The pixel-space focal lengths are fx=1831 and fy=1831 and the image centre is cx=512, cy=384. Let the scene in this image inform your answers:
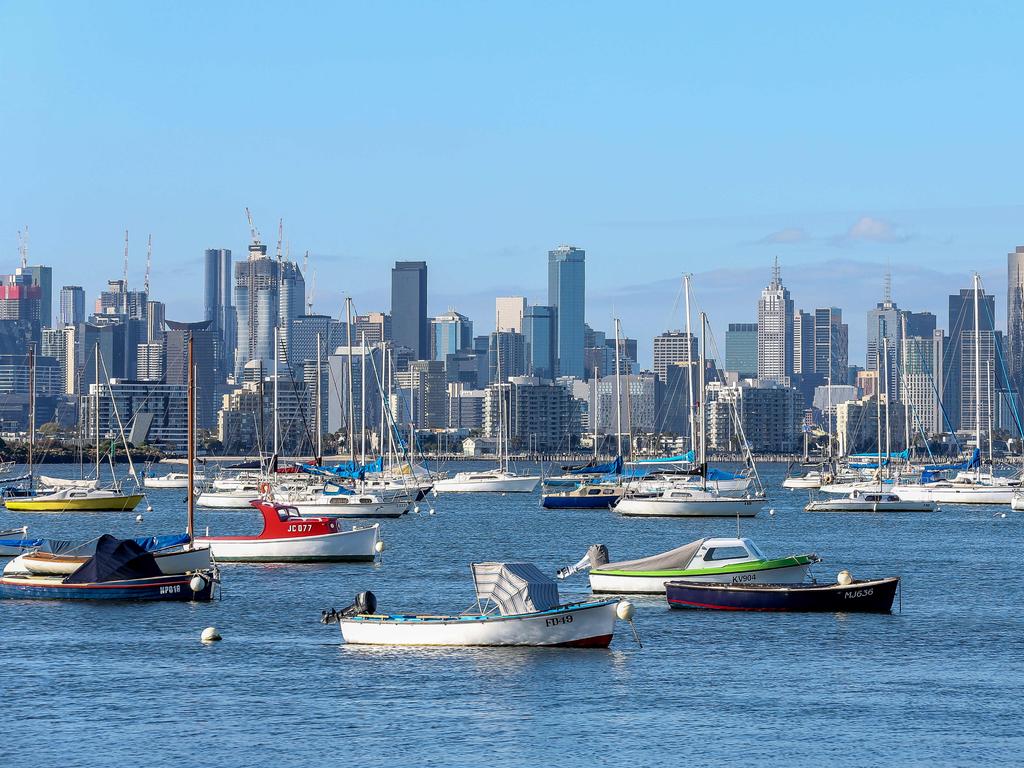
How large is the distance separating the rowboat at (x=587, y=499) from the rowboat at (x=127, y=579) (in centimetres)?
7667

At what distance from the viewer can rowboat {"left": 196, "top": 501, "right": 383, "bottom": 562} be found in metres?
75.6

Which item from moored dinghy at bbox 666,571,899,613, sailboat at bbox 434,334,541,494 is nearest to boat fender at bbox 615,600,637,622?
moored dinghy at bbox 666,571,899,613

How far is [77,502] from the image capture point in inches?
5022

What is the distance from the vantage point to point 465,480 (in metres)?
172

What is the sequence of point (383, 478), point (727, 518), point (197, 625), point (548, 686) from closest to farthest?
point (548, 686) → point (197, 625) → point (727, 518) → point (383, 478)

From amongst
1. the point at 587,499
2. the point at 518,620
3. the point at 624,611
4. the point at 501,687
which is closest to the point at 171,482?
the point at 587,499

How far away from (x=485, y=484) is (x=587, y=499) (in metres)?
34.9

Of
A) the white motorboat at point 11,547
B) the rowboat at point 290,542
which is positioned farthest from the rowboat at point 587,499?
the white motorboat at point 11,547

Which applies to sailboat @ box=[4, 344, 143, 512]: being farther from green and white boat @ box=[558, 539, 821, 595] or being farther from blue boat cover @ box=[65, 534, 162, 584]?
green and white boat @ box=[558, 539, 821, 595]

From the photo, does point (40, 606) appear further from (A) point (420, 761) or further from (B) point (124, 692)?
(A) point (420, 761)

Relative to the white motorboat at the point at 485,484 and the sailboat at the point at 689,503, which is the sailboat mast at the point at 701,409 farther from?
the white motorboat at the point at 485,484

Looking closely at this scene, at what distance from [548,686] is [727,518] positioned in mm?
76829

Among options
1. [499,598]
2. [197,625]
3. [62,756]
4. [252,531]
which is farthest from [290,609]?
[252,531]

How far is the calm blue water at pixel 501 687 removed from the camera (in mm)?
38594
